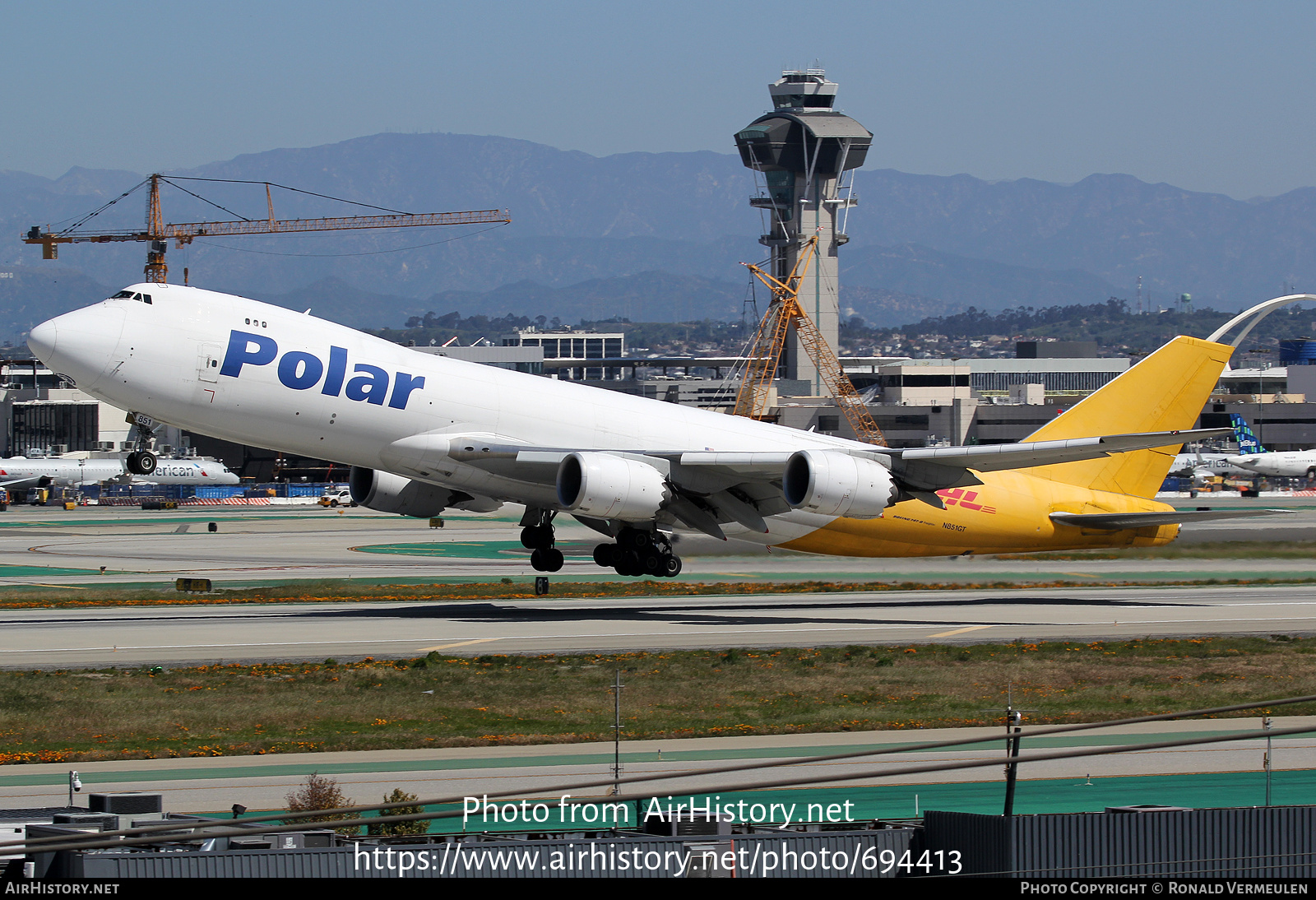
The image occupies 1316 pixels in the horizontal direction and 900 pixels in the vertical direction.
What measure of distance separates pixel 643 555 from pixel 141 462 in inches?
532

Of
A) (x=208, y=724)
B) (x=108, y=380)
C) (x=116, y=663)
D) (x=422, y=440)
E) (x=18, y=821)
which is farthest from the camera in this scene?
(x=422, y=440)

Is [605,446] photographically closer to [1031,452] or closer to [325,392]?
[325,392]

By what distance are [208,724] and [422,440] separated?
13221 mm

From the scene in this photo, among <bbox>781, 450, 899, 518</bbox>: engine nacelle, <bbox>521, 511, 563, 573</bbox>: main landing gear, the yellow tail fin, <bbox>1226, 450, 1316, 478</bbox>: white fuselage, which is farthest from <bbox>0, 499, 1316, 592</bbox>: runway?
<bbox>1226, 450, 1316, 478</bbox>: white fuselage

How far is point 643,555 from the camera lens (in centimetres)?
3791

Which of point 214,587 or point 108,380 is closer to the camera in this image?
point 108,380

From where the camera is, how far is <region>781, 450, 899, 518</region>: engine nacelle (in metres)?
35.8

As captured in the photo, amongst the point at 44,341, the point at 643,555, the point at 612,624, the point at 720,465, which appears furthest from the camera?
the point at 612,624

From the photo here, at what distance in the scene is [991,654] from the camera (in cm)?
3219

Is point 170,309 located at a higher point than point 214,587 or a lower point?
higher

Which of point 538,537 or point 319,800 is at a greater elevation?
point 538,537

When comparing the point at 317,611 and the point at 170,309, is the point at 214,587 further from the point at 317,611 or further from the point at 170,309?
the point at 170,309

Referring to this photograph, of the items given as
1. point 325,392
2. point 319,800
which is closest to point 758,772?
point 319,800
